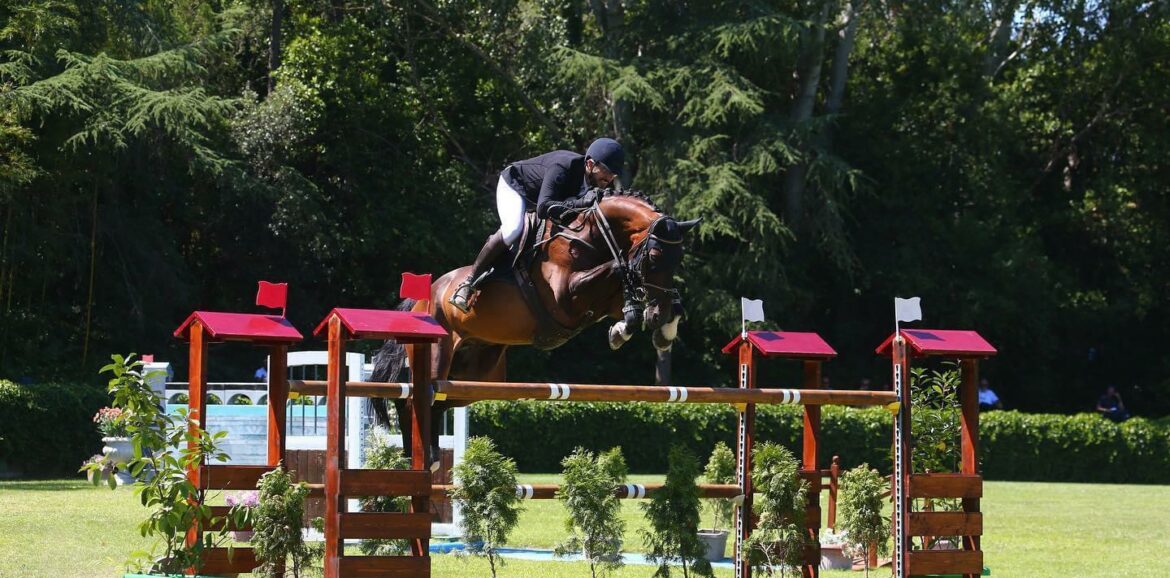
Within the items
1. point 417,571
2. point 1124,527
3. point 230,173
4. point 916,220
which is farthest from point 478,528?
point 916,220

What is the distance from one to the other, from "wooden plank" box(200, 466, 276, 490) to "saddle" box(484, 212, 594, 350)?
2.18m

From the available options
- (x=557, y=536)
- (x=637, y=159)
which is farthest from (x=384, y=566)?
(x=637, y=159)

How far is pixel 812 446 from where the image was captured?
6.43 meters

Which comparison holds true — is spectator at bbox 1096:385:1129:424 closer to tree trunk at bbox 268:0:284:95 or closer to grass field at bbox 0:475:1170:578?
grass field at bbox 0:475:1170:578

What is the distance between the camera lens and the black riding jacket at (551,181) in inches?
284

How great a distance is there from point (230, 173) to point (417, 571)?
49.9 feet

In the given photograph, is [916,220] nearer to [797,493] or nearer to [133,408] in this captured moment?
[797,493]

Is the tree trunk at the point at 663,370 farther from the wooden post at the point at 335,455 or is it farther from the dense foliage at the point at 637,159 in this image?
the wooden post at the point at 335,455

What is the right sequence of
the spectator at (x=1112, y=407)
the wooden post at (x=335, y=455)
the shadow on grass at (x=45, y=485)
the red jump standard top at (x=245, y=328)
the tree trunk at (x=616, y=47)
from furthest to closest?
1. the spectator at (x=1112, y=407)
2. the tree trunk at (x=616, y=47)
3. the shadow on grass at (x=45, y=485)
4. the red jump standard top at (x=245, y=328)
5. the wooden post at (x=335, y=455)

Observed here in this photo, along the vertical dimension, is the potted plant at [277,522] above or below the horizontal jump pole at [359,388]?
below

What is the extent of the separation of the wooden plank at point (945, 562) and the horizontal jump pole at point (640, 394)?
2.27 feet

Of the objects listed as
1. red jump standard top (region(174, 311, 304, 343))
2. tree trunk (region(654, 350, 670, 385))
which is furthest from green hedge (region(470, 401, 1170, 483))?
red jump standard top (region(174, 311, 304, 343))

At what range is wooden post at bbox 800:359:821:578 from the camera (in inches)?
240

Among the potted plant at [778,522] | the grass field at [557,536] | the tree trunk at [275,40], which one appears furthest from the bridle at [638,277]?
the tree trunk at [275,40]
